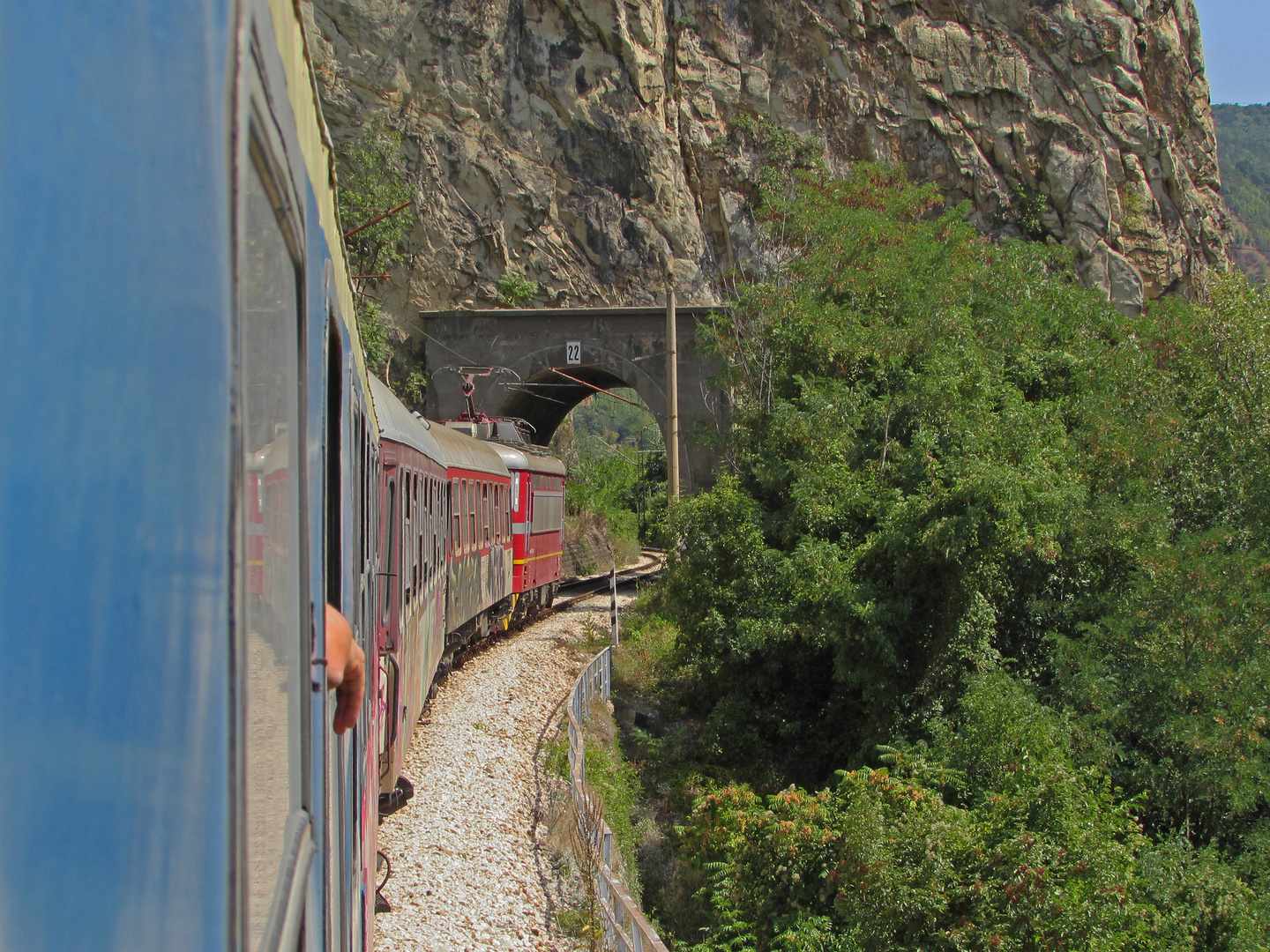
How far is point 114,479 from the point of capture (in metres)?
0.79

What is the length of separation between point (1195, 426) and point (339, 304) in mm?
15349

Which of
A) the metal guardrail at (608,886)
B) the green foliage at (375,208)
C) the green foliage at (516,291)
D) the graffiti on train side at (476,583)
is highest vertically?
the green foliage at (375,208)

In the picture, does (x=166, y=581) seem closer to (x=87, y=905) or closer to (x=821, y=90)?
(x=87, y=905)

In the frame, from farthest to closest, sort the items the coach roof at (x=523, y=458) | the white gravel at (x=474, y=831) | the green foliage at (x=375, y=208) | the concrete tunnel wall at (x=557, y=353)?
the concrete tunnel wall at (x=557, y=353)
the green foliage at (x=375, y=208)
the coach roof at (x=523, y=458)
the white gravel at (x=474, y=831)

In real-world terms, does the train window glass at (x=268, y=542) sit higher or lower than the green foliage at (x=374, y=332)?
lower

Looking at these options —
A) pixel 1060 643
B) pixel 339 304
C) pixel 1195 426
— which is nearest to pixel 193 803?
pixel 339 304

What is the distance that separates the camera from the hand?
1996 mm

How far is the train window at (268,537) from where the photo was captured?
40.5 inches

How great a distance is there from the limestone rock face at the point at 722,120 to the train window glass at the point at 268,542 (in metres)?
37.8

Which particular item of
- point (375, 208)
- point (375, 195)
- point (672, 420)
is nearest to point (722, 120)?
point (375, 195)

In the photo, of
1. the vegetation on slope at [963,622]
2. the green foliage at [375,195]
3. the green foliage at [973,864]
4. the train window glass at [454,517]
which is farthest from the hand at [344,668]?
the green foliage at [375,195]

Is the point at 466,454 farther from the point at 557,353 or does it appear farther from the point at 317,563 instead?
the point at 557,353

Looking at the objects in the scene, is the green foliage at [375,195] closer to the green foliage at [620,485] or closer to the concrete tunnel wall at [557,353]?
the concrete tunnel wall at [557,353]

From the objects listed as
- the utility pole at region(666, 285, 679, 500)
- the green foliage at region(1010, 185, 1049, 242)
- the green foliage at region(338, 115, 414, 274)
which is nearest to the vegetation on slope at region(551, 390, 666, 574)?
the utility pole at region(666, 285, 679, 500)
